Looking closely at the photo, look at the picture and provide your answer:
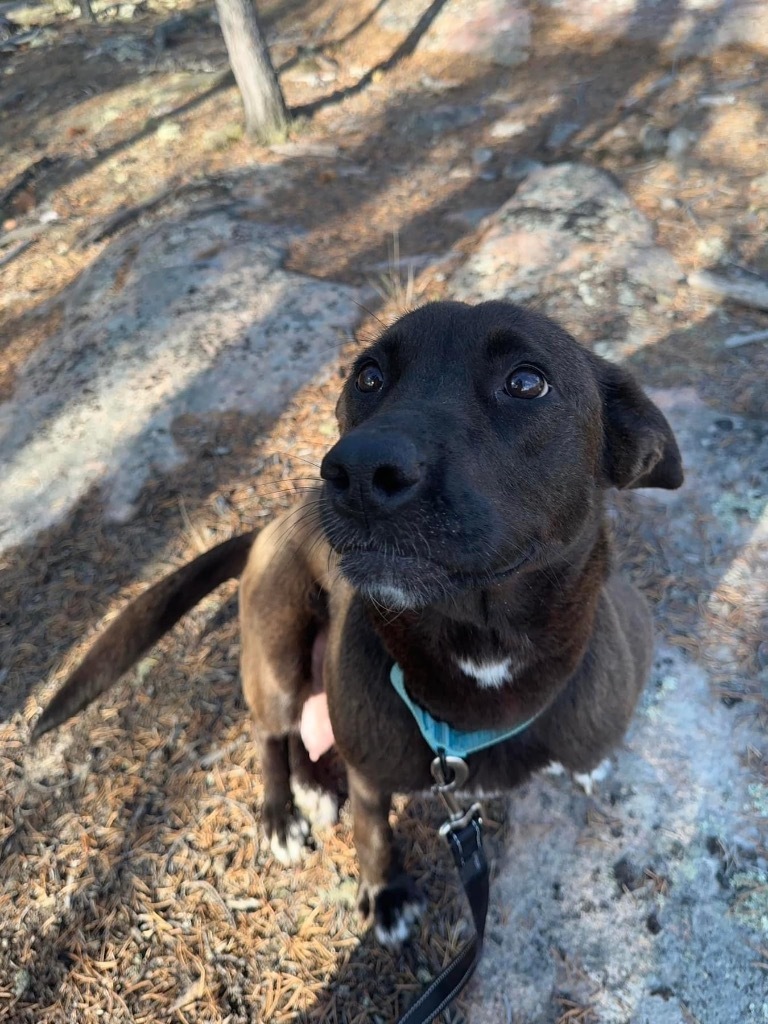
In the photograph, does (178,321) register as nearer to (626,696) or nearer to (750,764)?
(626,696)

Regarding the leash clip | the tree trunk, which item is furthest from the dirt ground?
the leash clip

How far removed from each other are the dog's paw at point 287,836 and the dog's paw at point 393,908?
296mm

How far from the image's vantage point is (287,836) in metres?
2.62

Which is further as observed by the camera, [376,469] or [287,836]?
[287,836]

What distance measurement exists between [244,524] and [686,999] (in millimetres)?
2768

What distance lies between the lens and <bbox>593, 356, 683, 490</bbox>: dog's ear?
204 cm

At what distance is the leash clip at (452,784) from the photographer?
6.82 feet

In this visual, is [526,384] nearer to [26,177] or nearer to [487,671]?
[487,671]

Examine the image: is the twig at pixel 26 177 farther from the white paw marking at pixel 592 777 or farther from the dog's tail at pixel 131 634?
the white paw marking at pixel 592 777

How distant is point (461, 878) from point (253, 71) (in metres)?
7.98

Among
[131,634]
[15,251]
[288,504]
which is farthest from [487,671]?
[15,251]

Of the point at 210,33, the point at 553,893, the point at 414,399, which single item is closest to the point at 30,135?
the point at 210,33

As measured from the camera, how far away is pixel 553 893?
7.81ft

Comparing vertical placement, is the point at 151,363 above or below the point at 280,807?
above
